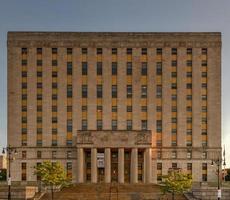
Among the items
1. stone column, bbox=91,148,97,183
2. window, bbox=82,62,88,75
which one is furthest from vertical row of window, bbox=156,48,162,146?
window, bbox=82,62,88,75

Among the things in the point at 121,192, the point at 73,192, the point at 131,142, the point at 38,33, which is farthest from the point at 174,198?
the point at 38,33

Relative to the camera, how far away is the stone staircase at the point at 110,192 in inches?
3174

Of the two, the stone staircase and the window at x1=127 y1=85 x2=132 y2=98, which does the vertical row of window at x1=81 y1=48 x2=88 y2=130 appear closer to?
the window at x1=127 y1=85 x2=132 y2=98

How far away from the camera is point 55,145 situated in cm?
11069

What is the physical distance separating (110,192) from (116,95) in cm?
3177

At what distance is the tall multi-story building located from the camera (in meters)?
110

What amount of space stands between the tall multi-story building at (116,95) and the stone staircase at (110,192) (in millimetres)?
16837

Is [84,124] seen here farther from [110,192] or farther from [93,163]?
[110,192]

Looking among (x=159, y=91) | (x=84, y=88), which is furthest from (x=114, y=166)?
(x=159, y=91)

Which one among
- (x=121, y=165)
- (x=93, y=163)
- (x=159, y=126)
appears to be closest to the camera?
(x=121, y=165)

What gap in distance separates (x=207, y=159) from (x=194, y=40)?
29.1 metres

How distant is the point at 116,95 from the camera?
112 meters

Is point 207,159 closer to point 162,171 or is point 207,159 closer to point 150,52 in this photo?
point 162,171

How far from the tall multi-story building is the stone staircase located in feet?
55.2
